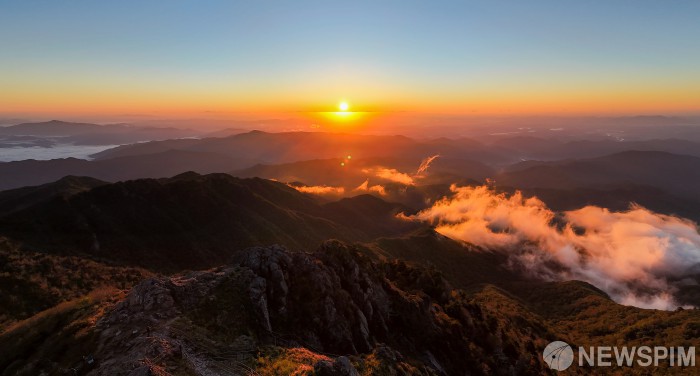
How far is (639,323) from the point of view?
104188mm

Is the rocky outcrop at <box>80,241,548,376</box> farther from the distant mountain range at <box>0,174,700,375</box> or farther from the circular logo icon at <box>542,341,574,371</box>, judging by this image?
the circular logo icon at <box>542,341,574,371</box>

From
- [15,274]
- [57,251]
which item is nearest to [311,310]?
[15,274]

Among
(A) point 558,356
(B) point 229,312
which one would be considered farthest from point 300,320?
(A) point 558,356

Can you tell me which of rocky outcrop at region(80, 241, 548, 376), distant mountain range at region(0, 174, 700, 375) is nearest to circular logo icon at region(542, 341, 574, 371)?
distant mountain range at region(0, 174, 700, 375)

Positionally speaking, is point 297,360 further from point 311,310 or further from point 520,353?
point 520,353

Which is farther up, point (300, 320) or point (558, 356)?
point (300, 320)

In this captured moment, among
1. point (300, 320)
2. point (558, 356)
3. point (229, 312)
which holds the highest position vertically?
point (229, 312)

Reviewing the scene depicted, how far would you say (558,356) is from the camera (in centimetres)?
7250

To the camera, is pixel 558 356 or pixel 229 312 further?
pixel 558 356

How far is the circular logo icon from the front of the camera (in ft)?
219

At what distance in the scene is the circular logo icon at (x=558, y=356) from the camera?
66812mm

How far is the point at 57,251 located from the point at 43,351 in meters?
75.9

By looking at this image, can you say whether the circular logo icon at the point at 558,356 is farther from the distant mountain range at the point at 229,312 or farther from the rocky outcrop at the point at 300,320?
the rocky outcrop at the point at 300,320

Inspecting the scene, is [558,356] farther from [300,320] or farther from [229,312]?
[229,312]
